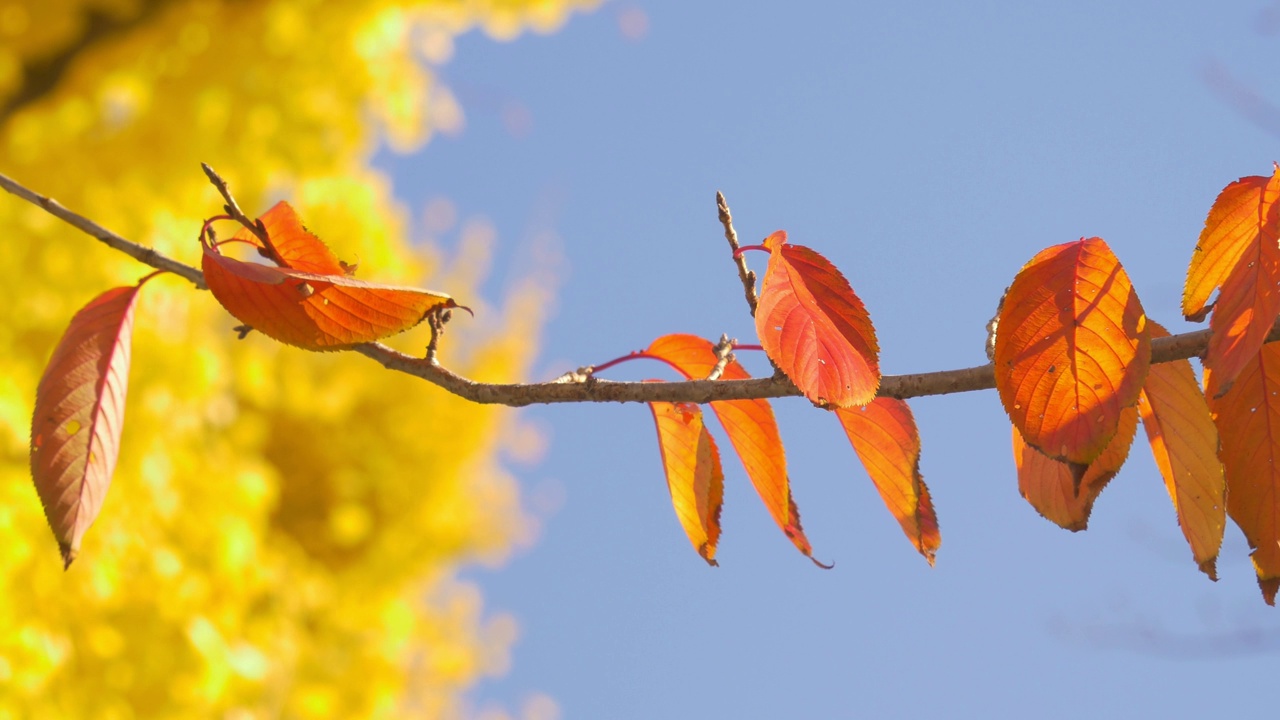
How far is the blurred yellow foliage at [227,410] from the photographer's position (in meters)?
1.49

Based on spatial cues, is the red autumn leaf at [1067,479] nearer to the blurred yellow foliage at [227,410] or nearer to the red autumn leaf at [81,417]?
the red autumn leaf at [81,417]

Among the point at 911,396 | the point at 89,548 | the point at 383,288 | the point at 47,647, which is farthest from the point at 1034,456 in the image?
the point at 89,548

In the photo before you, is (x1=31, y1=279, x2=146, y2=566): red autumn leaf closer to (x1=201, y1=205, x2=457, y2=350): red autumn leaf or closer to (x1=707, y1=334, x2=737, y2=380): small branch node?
(x1=201, y1=205, x2=457, y2=350): red autumn leaf

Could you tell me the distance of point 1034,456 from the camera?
1.11 ft

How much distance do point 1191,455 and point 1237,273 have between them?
64 mm

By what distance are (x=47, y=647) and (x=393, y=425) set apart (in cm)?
241

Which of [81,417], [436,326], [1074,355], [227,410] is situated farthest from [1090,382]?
[227,410]

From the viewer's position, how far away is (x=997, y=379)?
0.27 m

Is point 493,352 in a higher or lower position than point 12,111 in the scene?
lower

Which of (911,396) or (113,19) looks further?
(113,19)

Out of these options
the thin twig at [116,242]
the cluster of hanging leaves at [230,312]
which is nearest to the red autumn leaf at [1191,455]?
the cluster of hanging leaves at [230,312]

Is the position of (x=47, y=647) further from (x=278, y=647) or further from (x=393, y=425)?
(x=393, y=425)

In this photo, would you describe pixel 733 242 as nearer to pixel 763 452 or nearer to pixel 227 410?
pixel 763 452

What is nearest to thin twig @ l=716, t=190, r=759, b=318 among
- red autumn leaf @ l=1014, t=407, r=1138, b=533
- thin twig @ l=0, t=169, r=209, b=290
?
red autumn leaf @ l=1014, t=407, r=1138, b=533
